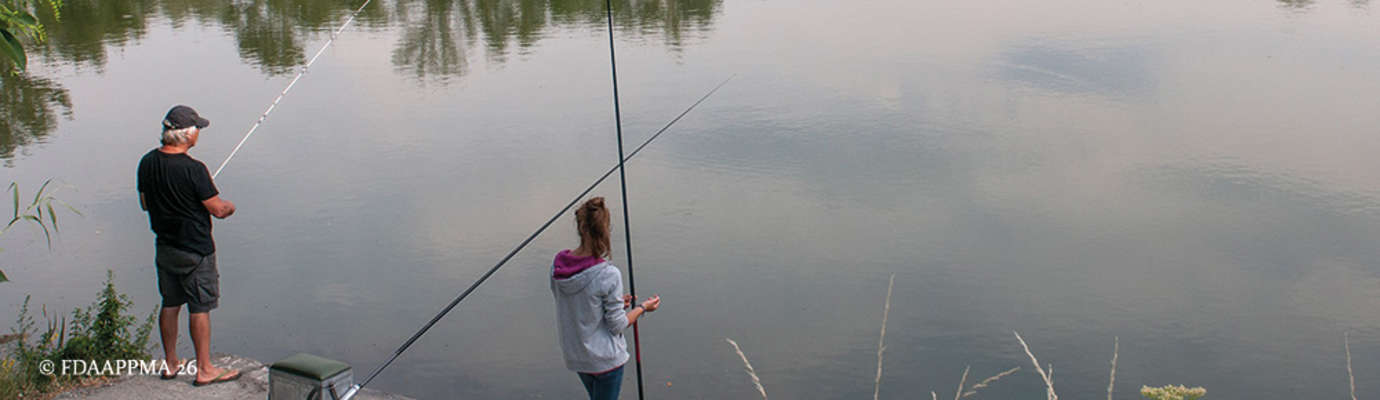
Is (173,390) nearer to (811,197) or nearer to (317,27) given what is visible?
(811,197)

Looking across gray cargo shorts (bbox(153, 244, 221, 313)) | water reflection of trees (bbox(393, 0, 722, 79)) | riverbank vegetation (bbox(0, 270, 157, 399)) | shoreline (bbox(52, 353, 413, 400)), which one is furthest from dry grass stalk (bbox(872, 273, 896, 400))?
water reflection of trees (bbox(393, 0, 722, 79))

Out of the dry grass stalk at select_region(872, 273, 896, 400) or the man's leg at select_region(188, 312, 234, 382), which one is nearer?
the dry grass stalk at select_region(872, 273, 896, 400)

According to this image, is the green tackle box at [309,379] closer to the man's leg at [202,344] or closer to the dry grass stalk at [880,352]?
the dry grass stalk at [880,352]

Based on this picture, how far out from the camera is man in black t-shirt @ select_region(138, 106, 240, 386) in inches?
136

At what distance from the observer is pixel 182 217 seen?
11.5ft

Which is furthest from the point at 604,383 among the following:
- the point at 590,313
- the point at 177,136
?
the point at 177,136

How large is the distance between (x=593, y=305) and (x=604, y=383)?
272 millimetres

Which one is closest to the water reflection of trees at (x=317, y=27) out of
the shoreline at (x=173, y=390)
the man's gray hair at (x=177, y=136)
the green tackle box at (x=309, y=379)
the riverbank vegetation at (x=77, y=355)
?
the riverbank vegetation at (x=77, y=355)

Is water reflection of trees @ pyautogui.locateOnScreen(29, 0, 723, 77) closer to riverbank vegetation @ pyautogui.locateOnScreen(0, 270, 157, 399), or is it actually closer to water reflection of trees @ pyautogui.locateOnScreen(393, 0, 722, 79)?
water reflection of trees @ pyautogui.locateOnScreen(393, 0, 722, 79)

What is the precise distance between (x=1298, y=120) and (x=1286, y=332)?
2.99 metres

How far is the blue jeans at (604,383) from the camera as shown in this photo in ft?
10.2

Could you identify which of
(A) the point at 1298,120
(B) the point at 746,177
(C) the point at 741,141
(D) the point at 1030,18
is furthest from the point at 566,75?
(A) the point at 1298,120

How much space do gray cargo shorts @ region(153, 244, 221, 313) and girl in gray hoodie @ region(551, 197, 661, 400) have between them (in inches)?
49.2

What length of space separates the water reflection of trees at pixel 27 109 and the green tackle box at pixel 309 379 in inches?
239
